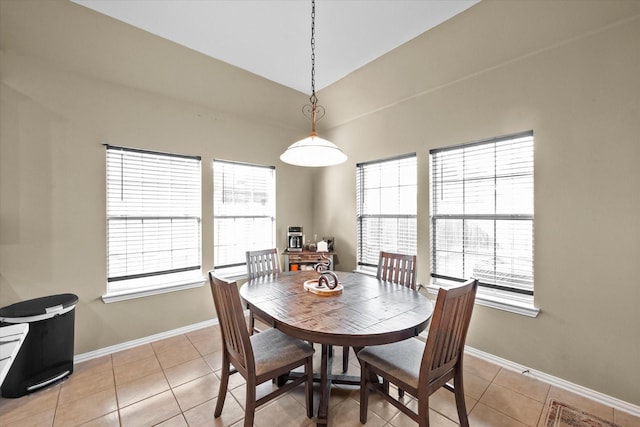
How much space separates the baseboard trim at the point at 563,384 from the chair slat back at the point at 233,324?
234 centimetres

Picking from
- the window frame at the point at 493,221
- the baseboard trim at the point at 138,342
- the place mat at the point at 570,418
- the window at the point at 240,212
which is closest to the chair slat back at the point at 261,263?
the window at the point at 240,212

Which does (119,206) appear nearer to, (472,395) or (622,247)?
(472,395)

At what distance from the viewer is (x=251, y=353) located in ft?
5.44

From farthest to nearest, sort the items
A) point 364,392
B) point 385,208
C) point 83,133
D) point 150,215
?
point 385,208
point 150,215
point 83,133
point 364,392

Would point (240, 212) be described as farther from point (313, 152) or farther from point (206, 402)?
point (206, 402)

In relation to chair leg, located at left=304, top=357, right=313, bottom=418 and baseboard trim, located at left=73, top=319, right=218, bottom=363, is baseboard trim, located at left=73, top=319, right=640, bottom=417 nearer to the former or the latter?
baseboard trim, located at left=73, top=319, right=218, bottom=363

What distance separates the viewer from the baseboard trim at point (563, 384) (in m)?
2.00

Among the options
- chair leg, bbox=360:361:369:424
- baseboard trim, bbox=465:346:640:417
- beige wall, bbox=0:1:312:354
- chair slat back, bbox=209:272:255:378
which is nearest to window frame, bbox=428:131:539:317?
baseboard trim, bbox=465:346:640:417

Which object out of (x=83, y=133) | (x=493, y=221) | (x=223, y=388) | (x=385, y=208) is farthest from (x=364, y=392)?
(x=83, y=133)

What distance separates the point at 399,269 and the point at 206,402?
2033mm

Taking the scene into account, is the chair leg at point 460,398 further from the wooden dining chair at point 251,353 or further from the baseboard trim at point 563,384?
the baseboard trim at point 563,384

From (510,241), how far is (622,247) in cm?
73

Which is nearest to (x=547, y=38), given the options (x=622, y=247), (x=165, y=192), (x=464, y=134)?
(x=464, y=134)

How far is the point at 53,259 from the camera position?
257 centimetres
